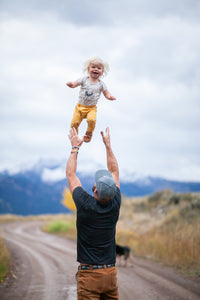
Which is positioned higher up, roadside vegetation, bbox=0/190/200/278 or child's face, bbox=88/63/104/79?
child's face, bbox=88/63/104/79

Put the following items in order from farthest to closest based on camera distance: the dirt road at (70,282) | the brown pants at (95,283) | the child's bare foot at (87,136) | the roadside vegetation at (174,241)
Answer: the roadside vegetation at (174,241) < the dirt road at (70,282) < the child's bare foot at (87,136) < the brown pants at (95,283)

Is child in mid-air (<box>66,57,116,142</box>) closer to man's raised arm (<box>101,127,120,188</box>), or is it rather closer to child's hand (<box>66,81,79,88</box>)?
child's hand (<box>66,81,79,88</box>)

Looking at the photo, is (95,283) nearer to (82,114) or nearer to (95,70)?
(82,114)

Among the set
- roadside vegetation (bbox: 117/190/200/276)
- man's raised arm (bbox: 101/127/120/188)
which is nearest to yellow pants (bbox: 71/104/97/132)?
man's raised arm (bbox: 101/127/120/188)

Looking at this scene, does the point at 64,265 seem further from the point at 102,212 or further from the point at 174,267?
the point at 102,212

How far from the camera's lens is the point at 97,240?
9.71 ft

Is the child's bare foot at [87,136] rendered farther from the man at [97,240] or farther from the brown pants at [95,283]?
the brown pants at [95,283]

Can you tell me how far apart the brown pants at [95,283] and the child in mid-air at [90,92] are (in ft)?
6.17

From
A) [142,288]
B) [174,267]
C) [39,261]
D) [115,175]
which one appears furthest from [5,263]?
[115,175]

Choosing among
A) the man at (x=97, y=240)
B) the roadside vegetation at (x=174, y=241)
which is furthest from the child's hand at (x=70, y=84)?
the roadside vegetation at (x=174, y=241)

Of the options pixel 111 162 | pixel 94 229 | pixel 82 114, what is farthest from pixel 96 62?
pixel 94 229

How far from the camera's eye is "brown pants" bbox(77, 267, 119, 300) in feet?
9.29

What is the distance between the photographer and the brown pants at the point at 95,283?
2832 mm

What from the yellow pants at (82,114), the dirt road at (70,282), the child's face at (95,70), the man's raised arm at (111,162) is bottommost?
the dirt road at (70,282)
